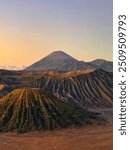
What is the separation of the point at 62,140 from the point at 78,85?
2317mm

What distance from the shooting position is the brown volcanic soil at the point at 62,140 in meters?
13.4

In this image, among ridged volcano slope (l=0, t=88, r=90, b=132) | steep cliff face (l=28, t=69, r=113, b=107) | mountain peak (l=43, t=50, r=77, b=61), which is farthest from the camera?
steep cliff face (l=28, t=69, r=113, b=107)

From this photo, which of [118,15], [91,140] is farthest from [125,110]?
[118,15]

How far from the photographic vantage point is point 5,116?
47.0 feet

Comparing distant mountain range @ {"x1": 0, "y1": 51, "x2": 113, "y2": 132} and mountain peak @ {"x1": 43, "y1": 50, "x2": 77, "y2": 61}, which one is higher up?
mountain peak @ {"x1": 43, "y1": 50, "x2": 77, "y2": 61}

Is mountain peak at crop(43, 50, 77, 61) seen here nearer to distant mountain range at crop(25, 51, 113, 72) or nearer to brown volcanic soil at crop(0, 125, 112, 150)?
distant mountain range at crop(25, 51, 113, 72)

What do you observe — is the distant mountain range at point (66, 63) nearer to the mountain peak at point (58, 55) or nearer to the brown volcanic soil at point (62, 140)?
the mountain peak at point (58, 55)

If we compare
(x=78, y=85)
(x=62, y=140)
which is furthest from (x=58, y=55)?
(x=62, y=140)

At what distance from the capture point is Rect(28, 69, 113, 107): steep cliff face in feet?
50.1

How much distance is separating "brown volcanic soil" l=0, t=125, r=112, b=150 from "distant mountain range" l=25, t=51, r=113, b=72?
5.41 ft

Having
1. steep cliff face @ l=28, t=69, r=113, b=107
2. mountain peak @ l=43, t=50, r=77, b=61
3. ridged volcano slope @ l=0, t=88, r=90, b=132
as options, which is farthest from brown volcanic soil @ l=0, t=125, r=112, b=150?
mountain peak @ l=43, t=50, r=77, b=61

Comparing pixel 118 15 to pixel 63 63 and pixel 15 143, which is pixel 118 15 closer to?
pixel 63 63

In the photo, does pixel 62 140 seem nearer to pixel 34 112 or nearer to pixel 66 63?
pixel 34 112

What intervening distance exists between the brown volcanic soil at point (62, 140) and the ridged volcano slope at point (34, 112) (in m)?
0.23
